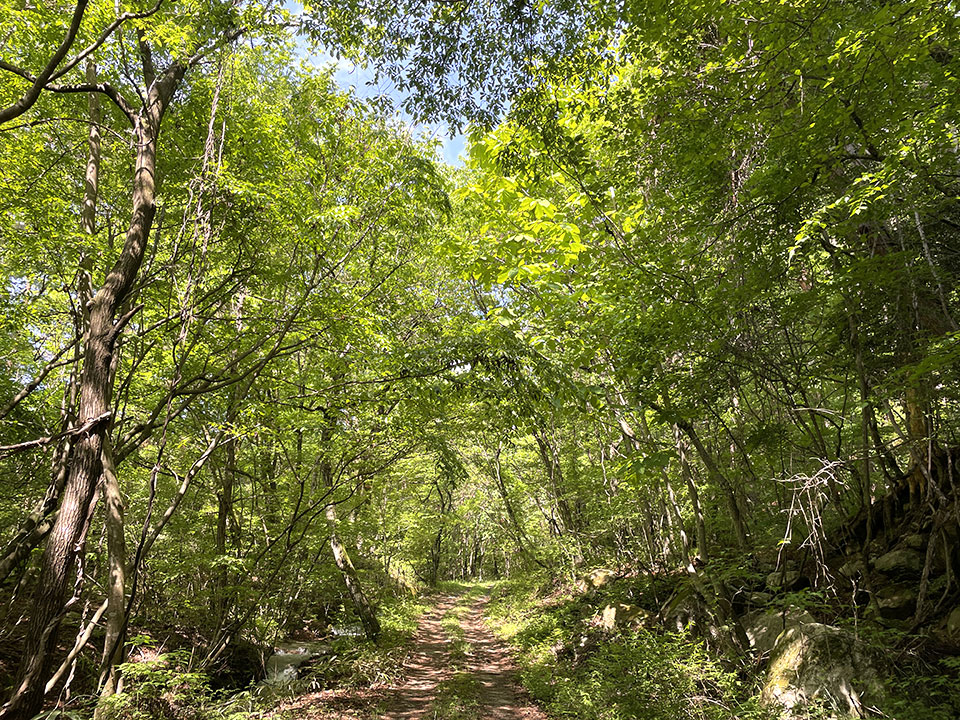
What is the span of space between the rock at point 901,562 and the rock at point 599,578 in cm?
757

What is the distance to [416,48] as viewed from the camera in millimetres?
4809

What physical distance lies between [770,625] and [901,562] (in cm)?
203

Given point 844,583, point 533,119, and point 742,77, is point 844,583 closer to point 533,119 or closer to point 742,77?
point 742,77

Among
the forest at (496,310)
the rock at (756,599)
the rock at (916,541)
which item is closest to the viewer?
the forest at (496,310)

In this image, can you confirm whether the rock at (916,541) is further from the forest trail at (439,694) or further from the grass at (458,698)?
the grass at (458,698)

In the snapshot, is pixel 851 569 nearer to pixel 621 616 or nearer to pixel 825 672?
pixel 825 672

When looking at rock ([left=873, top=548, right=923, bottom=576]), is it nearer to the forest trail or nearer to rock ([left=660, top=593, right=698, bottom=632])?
rock ([left=660, top=593, right=698, bottom=632])

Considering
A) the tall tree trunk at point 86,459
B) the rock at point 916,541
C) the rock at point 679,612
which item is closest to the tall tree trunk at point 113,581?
the tall tree trunk at point 86,459

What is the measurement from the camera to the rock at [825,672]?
467 centimetres

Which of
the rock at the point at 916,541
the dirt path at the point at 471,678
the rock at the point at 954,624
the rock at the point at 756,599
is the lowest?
the dirt path at the point at 471,678

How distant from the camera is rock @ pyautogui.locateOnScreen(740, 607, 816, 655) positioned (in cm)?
596

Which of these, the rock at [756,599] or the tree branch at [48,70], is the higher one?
the tree branch at [48,70]

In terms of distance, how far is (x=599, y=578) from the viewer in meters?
13.5

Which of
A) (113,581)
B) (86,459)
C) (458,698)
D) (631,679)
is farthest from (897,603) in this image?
(86,459)
